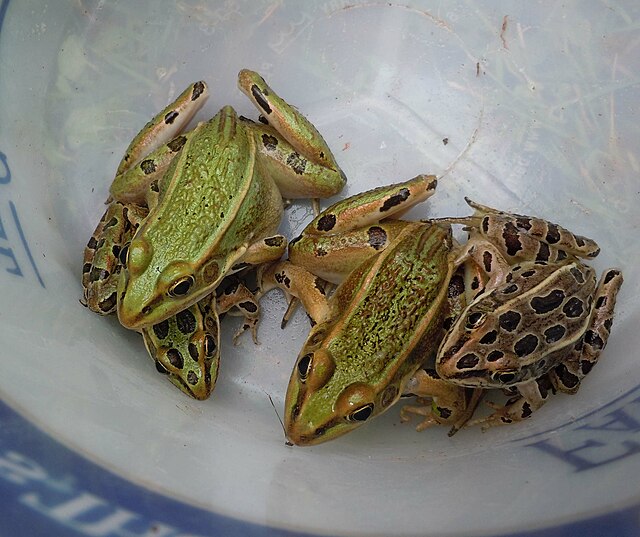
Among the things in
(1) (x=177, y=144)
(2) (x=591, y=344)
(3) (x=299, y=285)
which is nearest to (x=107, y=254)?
(1) (x=177, y=144)

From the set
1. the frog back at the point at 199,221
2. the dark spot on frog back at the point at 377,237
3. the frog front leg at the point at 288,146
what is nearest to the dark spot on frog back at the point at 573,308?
the dark spot on frog back at the point at 377,237

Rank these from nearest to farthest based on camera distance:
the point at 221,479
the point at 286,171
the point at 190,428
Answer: the point at 221,479
the point at 190,428
the point at 286,171

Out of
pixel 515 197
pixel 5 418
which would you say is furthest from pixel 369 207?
pixel 5 418

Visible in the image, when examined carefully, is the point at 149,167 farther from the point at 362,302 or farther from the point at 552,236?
the point at 552,236

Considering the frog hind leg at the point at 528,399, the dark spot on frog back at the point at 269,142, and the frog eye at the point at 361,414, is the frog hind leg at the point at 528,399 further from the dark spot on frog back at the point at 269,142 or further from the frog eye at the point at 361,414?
the dark spot on frog back at the point at 269,142

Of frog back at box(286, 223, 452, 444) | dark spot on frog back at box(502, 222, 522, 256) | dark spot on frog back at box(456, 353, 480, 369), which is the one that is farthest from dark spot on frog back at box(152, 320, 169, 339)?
dark spot on frog back at box(502, 222, 522, 256)

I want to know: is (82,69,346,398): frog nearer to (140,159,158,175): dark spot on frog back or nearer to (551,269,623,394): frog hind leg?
(140,159,158,175): dark spot on frog back

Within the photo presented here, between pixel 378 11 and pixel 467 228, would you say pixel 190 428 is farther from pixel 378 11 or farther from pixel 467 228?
pixel 378 11
